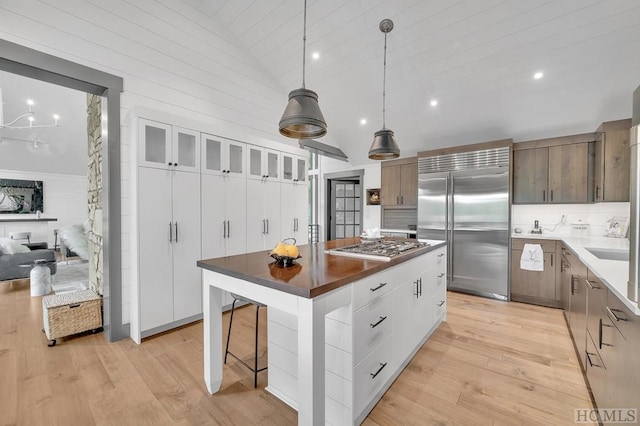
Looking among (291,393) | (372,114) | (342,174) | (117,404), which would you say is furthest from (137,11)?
(342,174)

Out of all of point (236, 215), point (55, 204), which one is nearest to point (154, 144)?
point (236, 215)

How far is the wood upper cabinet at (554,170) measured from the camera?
3586 mm

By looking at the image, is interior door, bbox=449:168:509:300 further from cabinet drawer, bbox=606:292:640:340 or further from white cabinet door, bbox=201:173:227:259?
white cabinet door, bbox=201:173:227:259

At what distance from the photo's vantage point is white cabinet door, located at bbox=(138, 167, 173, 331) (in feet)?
8.90

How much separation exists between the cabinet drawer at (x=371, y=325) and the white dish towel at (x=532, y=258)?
294cm

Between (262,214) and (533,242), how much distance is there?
3753 millimetres

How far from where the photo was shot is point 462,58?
3.16 meters

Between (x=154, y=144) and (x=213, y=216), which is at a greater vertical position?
(x=154, y=144)

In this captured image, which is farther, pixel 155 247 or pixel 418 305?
pixel 155 247

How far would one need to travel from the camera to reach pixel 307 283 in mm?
1336

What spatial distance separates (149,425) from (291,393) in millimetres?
863

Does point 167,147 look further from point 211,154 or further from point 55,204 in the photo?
point 55,204

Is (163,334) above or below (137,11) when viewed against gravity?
below

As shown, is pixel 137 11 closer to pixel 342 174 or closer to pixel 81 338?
pixel 81 338
